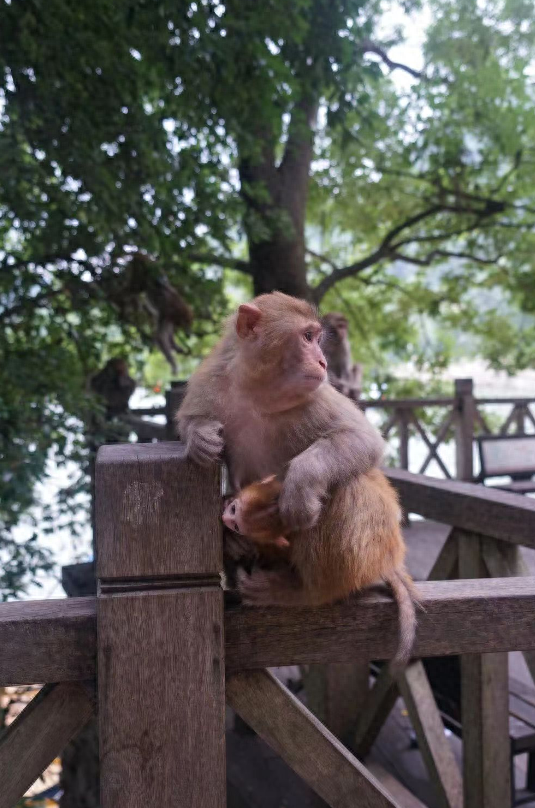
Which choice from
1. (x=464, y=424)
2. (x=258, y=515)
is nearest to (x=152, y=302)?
(x=464, y=424)

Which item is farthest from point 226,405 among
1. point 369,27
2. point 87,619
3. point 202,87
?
point 369,27

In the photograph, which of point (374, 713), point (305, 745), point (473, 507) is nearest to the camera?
point (305, 745)

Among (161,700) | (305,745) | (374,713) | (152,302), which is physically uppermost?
(152,302)

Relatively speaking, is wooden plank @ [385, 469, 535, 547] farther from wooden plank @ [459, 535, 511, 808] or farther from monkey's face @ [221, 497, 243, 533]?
monkey's face @ [221, 497, 243, 533]

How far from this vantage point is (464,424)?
26.4 feet

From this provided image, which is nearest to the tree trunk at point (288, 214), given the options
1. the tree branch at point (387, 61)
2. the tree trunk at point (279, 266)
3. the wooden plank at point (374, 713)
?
the tree trunk at point (279, 266)

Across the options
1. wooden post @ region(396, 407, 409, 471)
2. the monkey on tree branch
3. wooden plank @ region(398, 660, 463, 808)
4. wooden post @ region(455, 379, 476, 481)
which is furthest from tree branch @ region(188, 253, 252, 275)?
wooden plank @ region(398, 660, 463, 808)

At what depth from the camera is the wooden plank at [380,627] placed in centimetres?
148

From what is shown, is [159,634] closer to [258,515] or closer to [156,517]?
[156,517]

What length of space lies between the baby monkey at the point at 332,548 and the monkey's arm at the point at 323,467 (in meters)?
0.04

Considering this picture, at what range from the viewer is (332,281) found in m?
9.75

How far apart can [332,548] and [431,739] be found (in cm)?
134

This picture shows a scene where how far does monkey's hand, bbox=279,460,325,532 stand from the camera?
1.52 m

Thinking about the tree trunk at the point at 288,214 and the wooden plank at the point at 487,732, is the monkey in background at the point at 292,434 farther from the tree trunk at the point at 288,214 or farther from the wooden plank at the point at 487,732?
the tree trunk at the point at 288,214
